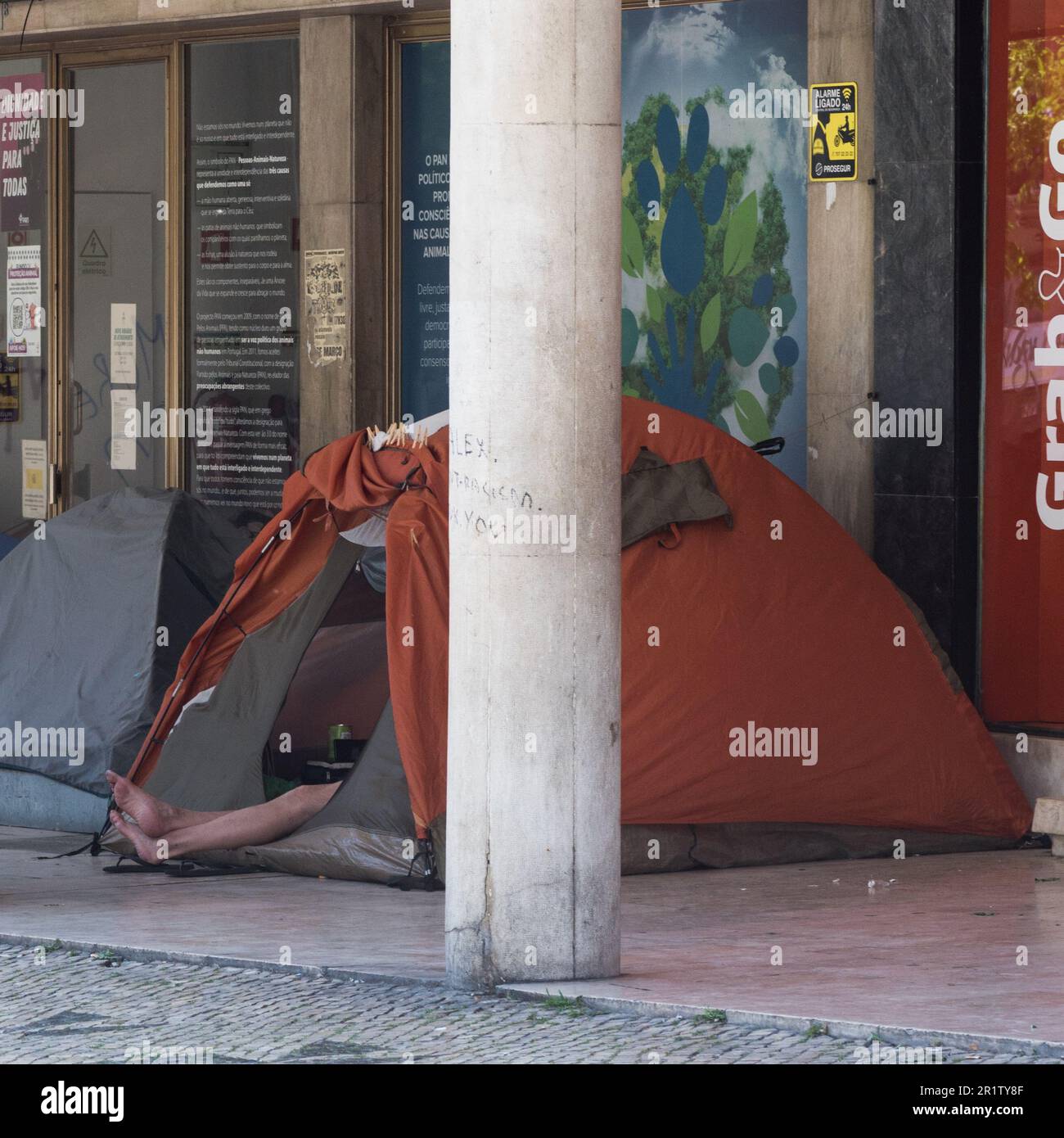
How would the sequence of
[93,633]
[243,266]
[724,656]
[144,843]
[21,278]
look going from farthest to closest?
[21,278]
[243,266]
[93,633]
[724,656]
[144,843]

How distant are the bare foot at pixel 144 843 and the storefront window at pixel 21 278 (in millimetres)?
5393

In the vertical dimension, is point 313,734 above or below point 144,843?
above

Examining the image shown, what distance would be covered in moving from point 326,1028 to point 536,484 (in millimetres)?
1641

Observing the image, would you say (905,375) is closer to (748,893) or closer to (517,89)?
(748,893)

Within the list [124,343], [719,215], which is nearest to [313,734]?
[719,215]

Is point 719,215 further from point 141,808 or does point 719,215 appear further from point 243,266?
point 141,808

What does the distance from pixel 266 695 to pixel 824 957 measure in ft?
10.6

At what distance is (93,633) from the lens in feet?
33.5

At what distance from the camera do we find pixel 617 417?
21.8 feet

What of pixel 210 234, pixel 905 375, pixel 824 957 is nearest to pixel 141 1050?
pixel 824 957

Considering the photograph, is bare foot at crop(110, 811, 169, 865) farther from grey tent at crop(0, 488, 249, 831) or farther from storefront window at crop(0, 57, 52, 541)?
storefront window at crop(0, 57, 52, 541)

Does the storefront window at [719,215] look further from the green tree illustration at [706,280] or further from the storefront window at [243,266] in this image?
the storefront window at [243,266]

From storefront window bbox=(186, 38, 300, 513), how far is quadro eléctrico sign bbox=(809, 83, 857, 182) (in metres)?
3.28

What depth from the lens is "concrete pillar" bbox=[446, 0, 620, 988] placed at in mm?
6488
